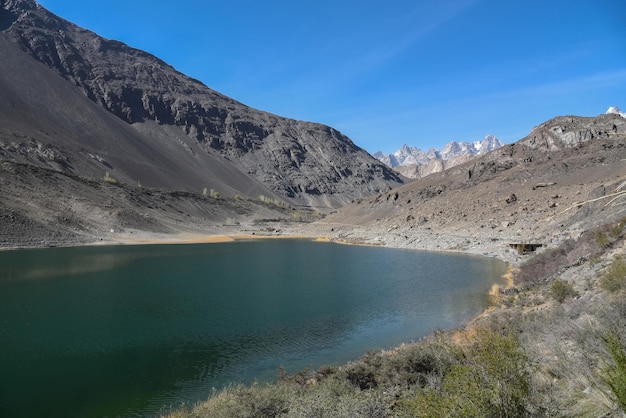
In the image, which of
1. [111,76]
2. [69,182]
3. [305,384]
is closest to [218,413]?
→ [305,384]

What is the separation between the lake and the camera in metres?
13.5

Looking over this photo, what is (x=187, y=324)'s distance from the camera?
68.9ft

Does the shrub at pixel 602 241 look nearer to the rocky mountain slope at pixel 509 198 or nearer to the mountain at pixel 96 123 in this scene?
the rocky mountain slope at pixel 509 198

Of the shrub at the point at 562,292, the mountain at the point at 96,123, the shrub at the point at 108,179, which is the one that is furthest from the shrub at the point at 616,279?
the shrub at the point at 108,179

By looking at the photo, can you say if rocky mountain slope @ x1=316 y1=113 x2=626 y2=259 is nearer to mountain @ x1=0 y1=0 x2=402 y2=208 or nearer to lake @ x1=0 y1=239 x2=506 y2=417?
lake @ x1=0 y1=239 x2=506 y2=417

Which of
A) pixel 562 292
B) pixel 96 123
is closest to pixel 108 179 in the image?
pixel 96 123

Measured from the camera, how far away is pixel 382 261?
48.2 meters

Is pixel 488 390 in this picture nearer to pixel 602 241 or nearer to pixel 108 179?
pixel 602 241

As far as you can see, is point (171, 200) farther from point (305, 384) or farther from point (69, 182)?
point (305, 384)

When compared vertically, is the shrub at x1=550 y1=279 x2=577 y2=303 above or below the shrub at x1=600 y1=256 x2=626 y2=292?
below

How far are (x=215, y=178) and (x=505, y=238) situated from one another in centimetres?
13211

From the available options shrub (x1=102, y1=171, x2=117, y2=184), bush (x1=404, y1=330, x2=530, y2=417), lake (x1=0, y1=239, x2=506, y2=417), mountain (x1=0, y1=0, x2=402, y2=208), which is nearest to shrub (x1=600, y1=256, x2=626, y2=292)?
lake (x1=0, y1=239, x2=506, y2=417)

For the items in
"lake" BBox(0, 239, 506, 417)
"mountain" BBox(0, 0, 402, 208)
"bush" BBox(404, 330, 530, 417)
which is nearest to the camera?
"bush" BBox(404, 330, 530, 417)

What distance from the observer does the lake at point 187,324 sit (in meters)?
13.5
